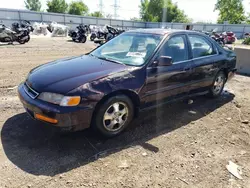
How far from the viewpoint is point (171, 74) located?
3738 mm

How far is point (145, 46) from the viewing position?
378cm

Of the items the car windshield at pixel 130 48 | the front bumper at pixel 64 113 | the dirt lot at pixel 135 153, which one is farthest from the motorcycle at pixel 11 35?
the front bumper at pixel 64 113

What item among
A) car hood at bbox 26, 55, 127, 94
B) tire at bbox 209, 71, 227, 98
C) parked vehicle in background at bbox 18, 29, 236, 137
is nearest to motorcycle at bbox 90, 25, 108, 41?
tire at bbox 209, 71, 227, 98

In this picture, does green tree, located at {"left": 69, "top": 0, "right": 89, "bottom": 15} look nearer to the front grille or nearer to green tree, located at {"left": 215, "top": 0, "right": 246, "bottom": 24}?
green tree, located at {"left": 215, "top": 0, "right": 246, "bottom": 24}

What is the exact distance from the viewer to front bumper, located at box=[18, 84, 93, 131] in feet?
8.80

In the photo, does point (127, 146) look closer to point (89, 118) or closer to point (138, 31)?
point (89, 118)

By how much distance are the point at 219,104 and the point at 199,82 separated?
95 cm

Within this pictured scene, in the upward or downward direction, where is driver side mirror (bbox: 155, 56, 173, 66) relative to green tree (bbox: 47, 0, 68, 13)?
downward

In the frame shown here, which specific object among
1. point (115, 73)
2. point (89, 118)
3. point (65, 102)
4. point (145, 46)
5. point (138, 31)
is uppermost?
point (138, 31)

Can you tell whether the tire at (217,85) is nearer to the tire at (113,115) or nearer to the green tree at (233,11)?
the tire at (113,115)

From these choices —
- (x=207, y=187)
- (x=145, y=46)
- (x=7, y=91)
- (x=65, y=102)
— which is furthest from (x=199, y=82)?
(x=7, y=91)

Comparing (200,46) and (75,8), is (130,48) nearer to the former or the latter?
(200,46)

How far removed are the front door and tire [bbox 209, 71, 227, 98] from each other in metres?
1.13

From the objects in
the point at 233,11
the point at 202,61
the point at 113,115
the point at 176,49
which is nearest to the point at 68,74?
the point at 113,115
